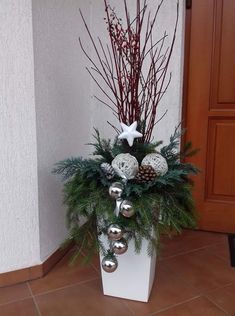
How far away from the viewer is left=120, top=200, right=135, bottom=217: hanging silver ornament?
94cm

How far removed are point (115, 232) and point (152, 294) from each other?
433mm

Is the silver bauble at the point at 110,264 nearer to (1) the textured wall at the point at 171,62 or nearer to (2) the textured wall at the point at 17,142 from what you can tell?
(2) the textured wall at the point at 17,142

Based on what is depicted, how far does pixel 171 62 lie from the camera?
1.56m

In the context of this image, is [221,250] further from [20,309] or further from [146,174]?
[20,309]

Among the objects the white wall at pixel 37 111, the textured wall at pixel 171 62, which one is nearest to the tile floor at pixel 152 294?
the white wall at pixel 37 111

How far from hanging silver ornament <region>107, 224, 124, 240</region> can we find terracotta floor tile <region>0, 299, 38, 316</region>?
46cm

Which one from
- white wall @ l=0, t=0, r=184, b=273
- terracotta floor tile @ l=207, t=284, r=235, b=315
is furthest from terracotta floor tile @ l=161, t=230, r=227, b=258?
Result: white wall @ l=0, t=0, r=184, b=273

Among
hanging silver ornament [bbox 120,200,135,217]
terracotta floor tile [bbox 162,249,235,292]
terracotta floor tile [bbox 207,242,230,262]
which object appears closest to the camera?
hanging silver ornament [bbox 120,200,135,217]

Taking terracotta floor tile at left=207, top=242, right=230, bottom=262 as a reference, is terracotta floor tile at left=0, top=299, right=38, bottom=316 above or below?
below

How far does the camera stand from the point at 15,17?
1100 mm

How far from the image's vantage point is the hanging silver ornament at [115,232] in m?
0.95

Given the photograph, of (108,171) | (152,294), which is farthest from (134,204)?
(152,294)

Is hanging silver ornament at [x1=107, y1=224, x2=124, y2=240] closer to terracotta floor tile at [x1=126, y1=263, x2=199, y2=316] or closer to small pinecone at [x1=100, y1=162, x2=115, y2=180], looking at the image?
small pinecone at [x1=100, y1=162, x2=115, y2=180]

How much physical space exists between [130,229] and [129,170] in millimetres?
211
